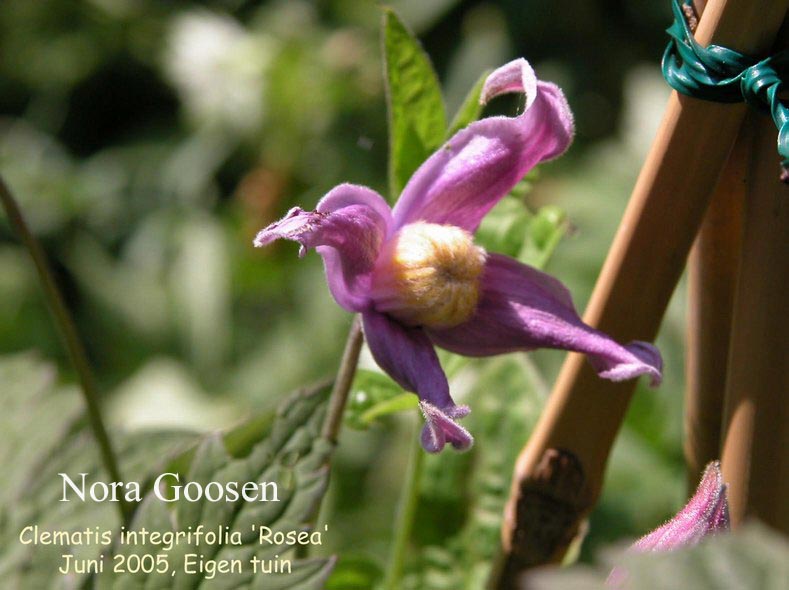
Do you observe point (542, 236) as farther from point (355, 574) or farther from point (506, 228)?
point (355, 574)

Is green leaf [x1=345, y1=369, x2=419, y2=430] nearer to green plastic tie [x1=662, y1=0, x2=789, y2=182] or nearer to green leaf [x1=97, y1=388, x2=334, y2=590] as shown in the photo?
green leaf [x1=97, y1=388, x2=334, y2=590]

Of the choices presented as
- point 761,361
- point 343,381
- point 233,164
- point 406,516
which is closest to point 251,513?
point 343,381

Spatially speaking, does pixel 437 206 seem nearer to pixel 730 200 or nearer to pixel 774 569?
pixel 730 200

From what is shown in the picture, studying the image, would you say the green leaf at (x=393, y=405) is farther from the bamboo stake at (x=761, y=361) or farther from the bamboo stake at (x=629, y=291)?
the bamboo stake at (x=761, y=361)

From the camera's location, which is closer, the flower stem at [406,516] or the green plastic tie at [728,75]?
the green plastic tie at [728,75]

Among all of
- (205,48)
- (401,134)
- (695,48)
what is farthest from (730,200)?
(205,48)

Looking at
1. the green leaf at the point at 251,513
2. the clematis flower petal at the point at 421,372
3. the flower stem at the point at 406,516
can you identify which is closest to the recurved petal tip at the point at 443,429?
the clematis flower petal at the point at 421,372
